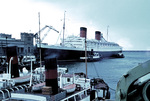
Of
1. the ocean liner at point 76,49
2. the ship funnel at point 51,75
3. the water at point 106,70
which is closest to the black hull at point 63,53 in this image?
the ocean liner at point 76,49

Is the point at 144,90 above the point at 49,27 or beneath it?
beneath

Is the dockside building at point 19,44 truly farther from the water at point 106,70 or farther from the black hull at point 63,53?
the water at point 106,70

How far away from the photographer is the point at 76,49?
67562mm

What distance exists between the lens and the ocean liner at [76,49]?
200 ft

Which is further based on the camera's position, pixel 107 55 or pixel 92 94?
pixel 107 55

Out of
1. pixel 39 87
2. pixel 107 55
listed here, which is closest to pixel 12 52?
pixel 39 87

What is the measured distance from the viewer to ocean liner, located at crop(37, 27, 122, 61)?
61.0 meters

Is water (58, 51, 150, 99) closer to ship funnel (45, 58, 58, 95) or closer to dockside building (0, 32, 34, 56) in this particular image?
ship funnel (45, 58, 58, 95)

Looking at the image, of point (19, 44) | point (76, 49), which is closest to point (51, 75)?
point (19, 44)

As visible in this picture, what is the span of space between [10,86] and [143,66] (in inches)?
423

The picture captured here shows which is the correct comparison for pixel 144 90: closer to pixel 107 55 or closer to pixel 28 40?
pixel 28 40

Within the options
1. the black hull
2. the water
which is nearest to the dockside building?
the black hull

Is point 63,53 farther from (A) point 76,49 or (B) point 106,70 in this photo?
(B) point 106,70

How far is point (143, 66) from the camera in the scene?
8.36ft
